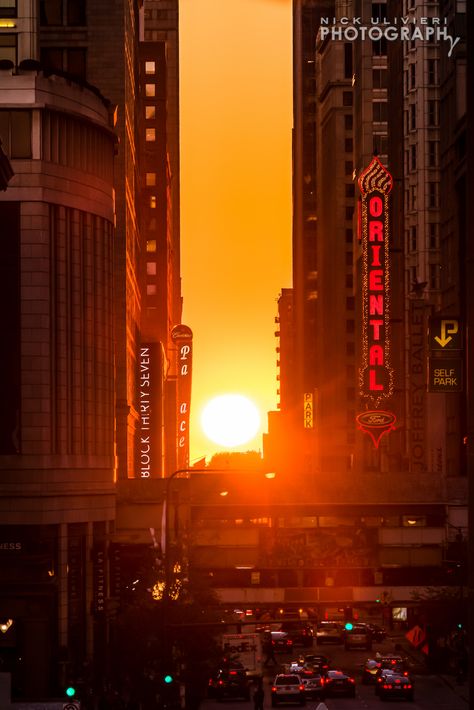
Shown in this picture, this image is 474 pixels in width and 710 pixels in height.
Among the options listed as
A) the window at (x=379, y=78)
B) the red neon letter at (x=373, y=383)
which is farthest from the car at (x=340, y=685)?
the window at (x=379, y=78)

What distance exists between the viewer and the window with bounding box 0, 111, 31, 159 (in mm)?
79875

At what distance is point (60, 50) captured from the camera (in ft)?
332

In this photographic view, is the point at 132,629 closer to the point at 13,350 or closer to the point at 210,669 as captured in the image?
the point at 210,669

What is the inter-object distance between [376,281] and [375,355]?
20.0ft

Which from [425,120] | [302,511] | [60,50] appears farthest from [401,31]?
[302,511]

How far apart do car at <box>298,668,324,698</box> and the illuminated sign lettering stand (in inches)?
2128

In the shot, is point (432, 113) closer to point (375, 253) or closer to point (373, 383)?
point (375, 253)

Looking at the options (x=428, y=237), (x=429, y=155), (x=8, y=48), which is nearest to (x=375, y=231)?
(x=428, y=237)

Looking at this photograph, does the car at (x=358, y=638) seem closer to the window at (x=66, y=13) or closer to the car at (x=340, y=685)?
the car at (x=340, y=685)

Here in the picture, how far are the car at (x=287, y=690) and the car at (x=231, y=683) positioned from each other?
6.18 metres

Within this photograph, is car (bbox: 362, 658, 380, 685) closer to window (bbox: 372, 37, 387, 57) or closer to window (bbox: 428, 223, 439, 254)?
window (bbox: 428, 223, 439, 254)

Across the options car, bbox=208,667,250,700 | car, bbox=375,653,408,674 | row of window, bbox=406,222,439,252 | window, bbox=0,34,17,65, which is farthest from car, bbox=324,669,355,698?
row of window, bbox=406,222,439,252

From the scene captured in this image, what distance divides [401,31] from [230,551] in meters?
64.1

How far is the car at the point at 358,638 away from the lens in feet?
343
